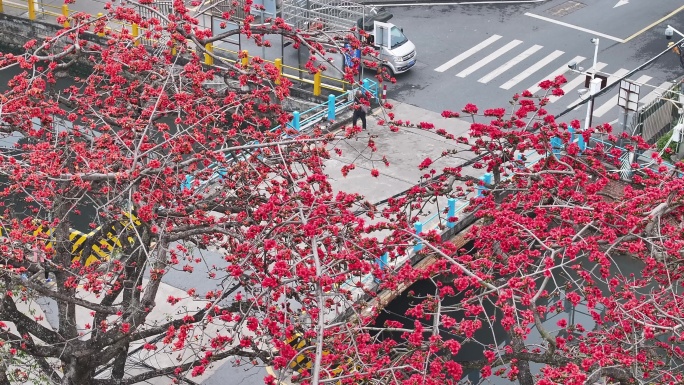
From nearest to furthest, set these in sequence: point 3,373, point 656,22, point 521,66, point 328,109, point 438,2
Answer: point 3,373
point 328,109
point 521,66
point 656,22
point 438,2

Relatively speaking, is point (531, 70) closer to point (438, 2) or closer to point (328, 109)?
point (438, 2)

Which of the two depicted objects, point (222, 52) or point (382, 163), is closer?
point (382, 163)

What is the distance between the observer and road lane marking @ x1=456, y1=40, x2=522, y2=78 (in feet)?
108

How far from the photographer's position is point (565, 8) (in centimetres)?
3750

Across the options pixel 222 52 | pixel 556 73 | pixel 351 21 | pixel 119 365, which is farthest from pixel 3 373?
pixel 556 73

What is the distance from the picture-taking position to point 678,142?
84.4 ft

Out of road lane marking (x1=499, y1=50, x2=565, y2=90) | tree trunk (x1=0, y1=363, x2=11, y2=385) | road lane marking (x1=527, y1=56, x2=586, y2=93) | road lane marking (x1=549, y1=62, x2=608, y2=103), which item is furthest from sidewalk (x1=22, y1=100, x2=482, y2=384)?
tree trunk (x1=0, y1=363, x2=11, y2=385)

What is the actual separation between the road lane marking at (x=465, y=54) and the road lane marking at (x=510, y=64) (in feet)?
4.46

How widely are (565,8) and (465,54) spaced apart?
18.4 feet

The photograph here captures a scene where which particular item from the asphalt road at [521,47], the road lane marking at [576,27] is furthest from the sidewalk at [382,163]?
the road lane marking at [576,27]

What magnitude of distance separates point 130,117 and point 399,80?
691 inches

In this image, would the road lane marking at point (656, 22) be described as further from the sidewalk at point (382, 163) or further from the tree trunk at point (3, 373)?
the tree trunk at point (3, 373)

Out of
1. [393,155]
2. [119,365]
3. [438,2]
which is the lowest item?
[393,155]

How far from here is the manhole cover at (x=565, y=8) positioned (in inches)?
→ 1460
